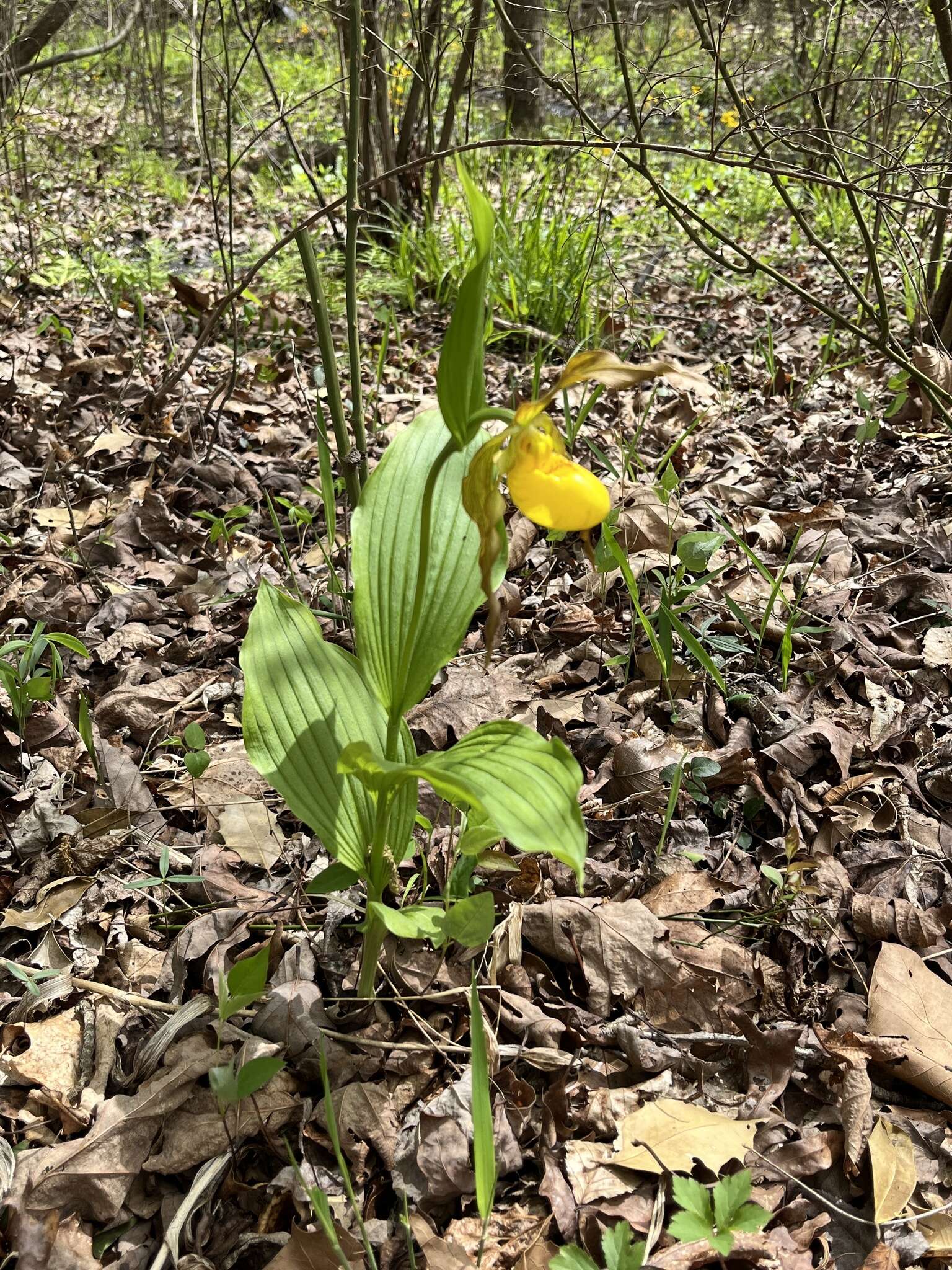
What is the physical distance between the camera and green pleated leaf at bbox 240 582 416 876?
4.13 ft

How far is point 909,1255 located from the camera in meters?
1.09

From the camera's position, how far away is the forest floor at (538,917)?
116 centimetres

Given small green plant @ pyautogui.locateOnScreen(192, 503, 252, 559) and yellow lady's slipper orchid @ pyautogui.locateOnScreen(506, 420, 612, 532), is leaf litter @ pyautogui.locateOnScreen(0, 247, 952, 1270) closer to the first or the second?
small green plant @ pyautogui.locateOnScreen(192, 503, 252, 559)

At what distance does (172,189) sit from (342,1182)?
236 inches

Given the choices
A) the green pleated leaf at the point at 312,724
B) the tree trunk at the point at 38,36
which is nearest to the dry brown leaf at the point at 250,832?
the green pleated leaf at the point at 312,724

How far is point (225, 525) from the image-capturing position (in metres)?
2.51

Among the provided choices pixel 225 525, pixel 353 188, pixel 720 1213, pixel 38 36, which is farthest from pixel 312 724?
pixel 38 36

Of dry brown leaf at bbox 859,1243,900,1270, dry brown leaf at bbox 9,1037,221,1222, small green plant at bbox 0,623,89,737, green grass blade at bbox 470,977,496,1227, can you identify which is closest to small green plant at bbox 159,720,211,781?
small green plant at bbox 0,623,89,737

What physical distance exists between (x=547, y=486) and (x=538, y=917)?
30.7 inches

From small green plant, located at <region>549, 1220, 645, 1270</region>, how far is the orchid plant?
37cm

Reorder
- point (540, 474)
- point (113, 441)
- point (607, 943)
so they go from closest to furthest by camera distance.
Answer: point (540, 474) → point (607, 943) → point (113, 441)

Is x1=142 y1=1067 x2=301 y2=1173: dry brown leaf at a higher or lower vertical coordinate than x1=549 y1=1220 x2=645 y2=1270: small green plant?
lower

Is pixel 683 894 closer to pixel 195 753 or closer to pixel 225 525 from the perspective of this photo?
pixel 195 753

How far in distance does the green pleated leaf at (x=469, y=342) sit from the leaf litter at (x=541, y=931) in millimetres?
807
